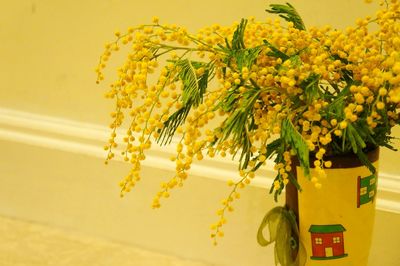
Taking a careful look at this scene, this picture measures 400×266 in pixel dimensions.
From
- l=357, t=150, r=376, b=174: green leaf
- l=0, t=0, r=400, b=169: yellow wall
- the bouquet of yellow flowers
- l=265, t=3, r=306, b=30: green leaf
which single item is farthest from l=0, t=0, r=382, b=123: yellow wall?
l=357, t=150, r=376, b=174: green leaf

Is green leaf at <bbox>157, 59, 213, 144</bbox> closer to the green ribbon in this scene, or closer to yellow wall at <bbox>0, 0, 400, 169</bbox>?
the green ribbon

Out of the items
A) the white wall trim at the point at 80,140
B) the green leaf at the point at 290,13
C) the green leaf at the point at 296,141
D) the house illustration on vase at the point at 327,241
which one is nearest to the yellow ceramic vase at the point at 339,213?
the house illustration on vase at the point at 327,241

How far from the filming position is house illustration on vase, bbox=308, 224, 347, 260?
1.16 metres

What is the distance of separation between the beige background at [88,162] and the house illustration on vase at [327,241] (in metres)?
0.44

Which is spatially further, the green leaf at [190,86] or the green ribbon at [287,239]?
the green ribbon at [287,239]

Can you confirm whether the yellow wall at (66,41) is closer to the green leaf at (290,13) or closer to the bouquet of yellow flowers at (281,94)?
the green leaf at (290,13)

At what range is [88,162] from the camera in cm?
193

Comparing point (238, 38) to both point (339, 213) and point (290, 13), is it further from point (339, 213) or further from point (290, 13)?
point (339, 213)

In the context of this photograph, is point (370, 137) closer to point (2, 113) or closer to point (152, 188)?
point (152, 188)

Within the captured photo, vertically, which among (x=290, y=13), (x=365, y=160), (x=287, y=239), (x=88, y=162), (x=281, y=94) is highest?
(x=290, y=13)

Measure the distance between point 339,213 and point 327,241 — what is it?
6cm

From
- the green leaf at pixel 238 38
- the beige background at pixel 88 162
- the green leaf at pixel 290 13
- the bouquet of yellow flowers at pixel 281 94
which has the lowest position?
the beige background at pixel 88 162

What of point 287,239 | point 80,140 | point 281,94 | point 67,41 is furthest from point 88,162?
point 281,94

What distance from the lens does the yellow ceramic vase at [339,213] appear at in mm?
1132
